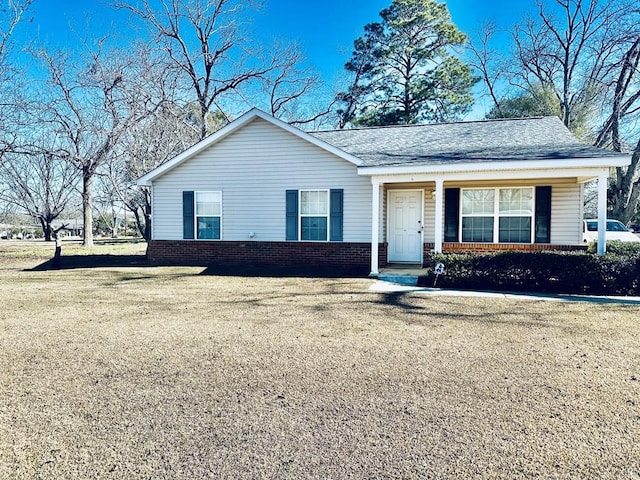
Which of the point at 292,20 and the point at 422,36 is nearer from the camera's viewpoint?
the point at 292,20

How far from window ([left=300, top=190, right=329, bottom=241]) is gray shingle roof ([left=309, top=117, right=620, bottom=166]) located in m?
1.63

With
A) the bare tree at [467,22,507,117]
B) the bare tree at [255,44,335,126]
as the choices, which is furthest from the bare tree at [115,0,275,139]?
the bare tree at [467,22,507,117]

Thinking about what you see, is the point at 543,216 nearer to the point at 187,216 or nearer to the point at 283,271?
the point at 283,271

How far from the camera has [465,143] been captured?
41.0 feet

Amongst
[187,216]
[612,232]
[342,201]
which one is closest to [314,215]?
[342,201]

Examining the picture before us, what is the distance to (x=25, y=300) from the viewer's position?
7.76 m

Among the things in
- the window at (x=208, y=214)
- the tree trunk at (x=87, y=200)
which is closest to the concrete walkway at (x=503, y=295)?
the window at (x=208, y=214)

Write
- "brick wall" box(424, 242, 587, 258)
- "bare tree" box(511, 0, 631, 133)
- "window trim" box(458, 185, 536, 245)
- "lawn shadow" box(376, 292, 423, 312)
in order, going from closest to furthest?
"lawn shadow" box(376, 292, 423, 312)
"brick wall" box(424, 242, 587, 258)
"window trim" box(458, 185, 536, 245)
"bare tree" box(511, 0, 631, 133)

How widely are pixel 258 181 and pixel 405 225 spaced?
452cm

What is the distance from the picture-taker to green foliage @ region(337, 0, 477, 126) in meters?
26.6

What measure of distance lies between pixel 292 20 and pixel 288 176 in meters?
14.1

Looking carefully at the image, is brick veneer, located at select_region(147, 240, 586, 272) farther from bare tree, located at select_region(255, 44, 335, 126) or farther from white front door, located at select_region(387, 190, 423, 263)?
bare tree, located at select_region(255, 44, 335, 126)

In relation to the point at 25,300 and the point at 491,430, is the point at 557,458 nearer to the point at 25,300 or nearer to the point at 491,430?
the point at 491,430

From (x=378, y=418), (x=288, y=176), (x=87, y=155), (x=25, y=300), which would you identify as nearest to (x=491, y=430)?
(x=378, y=418)
